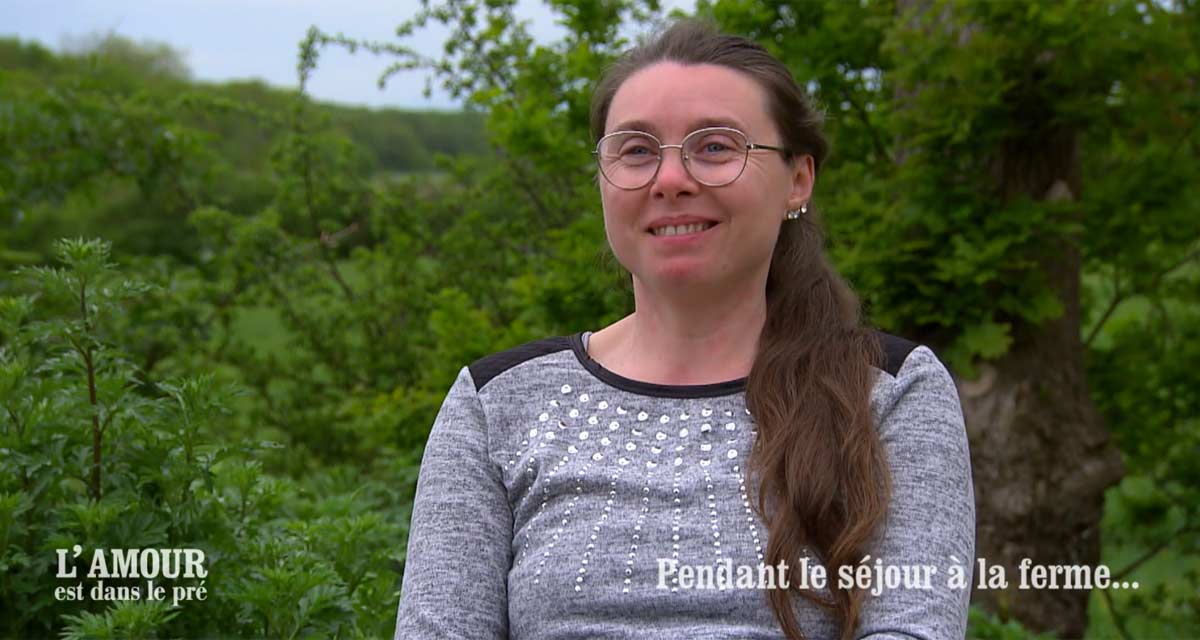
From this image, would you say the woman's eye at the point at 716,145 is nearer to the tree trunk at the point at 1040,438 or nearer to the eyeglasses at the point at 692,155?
the eyeglasses at the point at 692,155

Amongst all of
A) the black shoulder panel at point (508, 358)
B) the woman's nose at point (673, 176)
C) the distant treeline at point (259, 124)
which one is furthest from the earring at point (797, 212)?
the distant treeline at point (259, 124)

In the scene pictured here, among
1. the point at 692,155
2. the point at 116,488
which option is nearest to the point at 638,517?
the point at 692,155

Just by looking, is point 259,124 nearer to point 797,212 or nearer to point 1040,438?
point 1040,438

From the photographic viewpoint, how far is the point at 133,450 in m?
2.36

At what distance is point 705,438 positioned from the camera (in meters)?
1.95

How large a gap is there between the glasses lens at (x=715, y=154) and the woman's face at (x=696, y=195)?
0.01 meters

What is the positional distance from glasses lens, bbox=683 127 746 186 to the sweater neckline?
304 millimetres

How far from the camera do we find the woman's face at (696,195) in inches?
78.0

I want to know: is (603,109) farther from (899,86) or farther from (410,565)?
(899,86)

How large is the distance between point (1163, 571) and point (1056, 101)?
3.25 m

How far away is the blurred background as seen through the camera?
7.72 ft

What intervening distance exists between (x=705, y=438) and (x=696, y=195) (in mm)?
360

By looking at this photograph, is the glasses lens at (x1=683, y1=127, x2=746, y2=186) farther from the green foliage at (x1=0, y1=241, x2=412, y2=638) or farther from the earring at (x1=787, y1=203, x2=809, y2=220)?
the green foliage at (x1=0, y1=241, x2=412, y2=638)

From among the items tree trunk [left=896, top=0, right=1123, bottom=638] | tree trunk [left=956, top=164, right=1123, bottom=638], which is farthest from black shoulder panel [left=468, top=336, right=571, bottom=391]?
tree trunk [left=956, top=164, right=1123, bottom=638]
